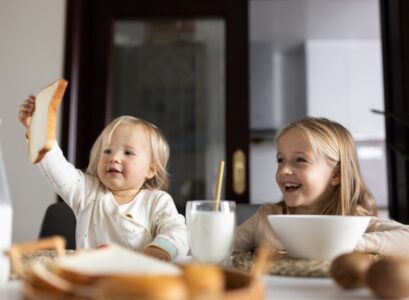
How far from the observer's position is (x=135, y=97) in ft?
8.39

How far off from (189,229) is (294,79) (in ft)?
14.6

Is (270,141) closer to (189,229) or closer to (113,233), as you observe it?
(113,233)

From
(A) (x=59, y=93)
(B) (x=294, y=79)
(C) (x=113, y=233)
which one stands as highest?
(B) (x=294, y=79)

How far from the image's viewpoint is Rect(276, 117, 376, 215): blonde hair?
131 centimetres

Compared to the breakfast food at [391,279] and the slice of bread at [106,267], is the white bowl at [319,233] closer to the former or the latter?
the breakfast food at [391,279]

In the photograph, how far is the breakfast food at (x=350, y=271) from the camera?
560mm

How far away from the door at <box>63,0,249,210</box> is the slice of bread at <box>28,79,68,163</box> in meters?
1.69

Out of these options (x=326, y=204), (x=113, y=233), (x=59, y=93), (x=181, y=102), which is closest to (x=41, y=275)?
(x=59, y=93)

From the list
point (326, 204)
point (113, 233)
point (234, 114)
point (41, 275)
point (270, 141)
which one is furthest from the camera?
point (270, 141)

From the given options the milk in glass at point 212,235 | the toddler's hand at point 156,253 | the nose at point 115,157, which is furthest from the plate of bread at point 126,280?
the nose at point 115,157

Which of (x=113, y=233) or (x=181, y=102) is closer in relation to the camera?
(x=113, y=233)

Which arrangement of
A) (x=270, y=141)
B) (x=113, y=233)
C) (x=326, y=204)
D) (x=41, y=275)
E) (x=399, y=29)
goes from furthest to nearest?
(x=270, y=141) < (x=399, y=29) < (x=326, y=204) < (x=113, y=233) < (x=41, y=275)

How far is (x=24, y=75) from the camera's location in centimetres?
238

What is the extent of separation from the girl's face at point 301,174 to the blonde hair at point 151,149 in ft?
1.21
